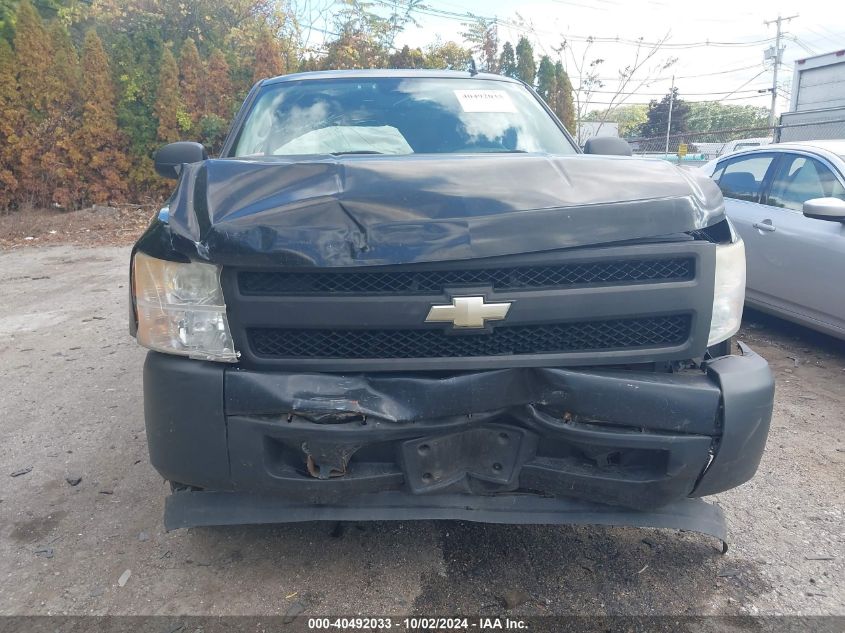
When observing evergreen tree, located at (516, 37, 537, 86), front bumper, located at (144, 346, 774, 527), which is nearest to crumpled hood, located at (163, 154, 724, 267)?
front bumper, located at (144, 346, 774, 527)

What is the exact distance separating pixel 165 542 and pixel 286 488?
0.90m

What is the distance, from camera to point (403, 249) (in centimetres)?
190

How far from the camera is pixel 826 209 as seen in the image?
4.38 metres

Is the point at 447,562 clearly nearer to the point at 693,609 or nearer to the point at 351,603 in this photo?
the point at 351,603

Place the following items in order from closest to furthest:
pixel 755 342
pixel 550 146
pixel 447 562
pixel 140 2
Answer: pixel 447 562
pixel 550 146
pixel 755 342
pixel 140 2

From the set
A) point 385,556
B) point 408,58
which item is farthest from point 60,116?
point 385,556

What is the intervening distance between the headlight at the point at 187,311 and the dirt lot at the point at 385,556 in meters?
0.92

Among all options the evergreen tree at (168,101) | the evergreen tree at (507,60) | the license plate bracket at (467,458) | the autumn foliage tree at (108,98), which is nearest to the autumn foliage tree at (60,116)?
the autumn foliage tree at (108,98)

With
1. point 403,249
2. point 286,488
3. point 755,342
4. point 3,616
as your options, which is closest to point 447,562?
point 286,488

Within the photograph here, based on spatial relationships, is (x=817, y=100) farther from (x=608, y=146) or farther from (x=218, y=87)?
(x=218, y=87)

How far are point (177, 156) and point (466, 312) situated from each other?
224 cm

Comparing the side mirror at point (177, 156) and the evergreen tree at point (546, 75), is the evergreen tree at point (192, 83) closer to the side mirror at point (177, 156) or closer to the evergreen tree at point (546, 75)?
the evergreen tree at point (546, 75)

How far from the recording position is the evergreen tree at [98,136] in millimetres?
12180

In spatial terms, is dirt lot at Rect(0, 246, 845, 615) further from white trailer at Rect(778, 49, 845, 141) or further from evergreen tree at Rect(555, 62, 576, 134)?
evergreen tree at Rect(555, 62, 576, 134)
